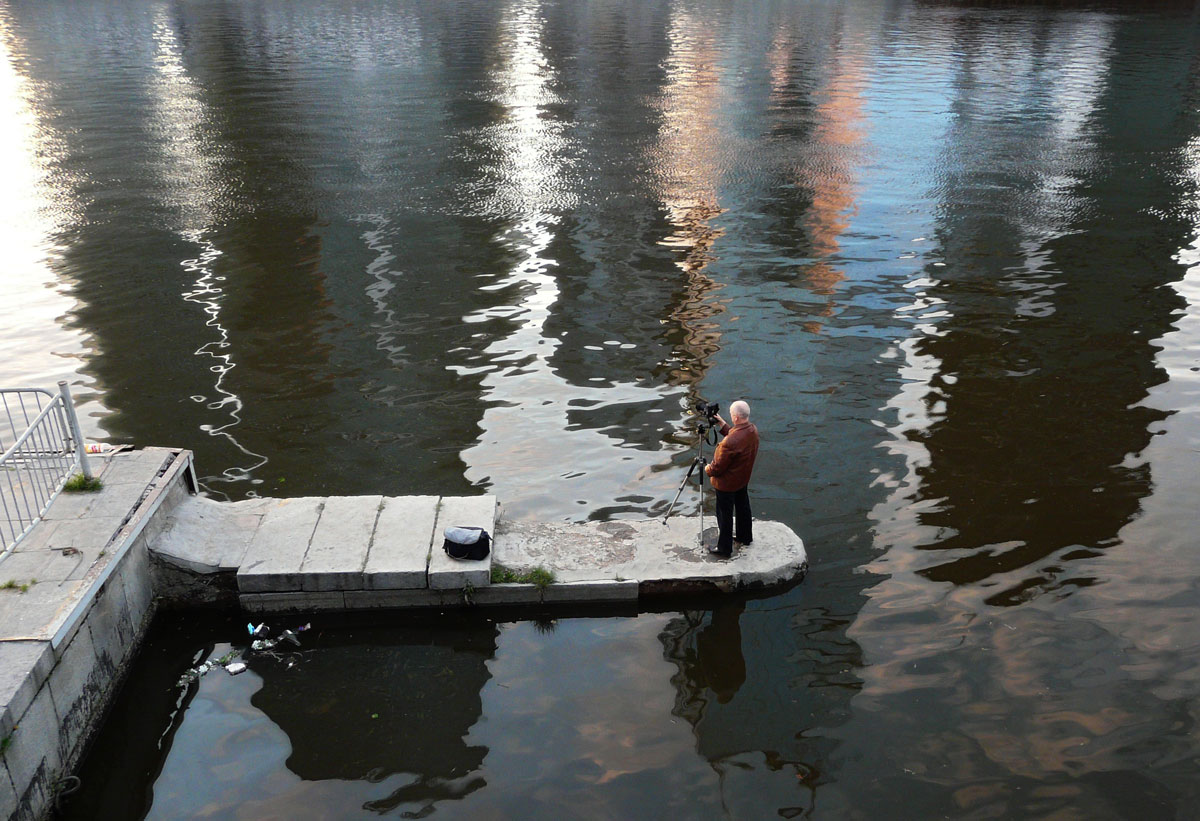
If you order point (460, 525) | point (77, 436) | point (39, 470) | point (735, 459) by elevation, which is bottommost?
point (460, 525)

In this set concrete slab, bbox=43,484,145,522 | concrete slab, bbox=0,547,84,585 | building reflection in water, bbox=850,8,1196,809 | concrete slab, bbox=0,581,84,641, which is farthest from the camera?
concrete slab, bbox=43,484,145,522

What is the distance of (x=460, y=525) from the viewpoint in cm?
1003

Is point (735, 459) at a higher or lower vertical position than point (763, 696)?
higher

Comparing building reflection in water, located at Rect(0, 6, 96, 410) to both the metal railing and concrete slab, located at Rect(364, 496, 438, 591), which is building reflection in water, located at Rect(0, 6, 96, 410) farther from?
concrete slab, located at Rect(364, 496, 438, 591)

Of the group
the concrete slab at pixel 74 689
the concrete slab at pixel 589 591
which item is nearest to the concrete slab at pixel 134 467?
the concrete slab at pixel 74 689

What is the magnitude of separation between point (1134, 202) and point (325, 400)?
62.9ft

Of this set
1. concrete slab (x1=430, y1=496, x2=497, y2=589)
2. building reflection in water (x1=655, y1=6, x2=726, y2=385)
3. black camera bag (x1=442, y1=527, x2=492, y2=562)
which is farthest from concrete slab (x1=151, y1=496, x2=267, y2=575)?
building reflection in water (x1=655, y1=6, x2=726, y2=385)

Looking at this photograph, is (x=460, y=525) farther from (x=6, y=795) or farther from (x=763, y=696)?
(x=6, y=795)

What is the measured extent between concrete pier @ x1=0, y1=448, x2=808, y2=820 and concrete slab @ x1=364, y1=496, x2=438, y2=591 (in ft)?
0.05

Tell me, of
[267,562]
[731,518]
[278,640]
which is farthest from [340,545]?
[731,518]

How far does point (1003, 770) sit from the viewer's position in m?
7.68

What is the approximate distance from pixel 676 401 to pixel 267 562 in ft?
20.3

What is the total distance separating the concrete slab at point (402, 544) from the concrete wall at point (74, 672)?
6.83ft

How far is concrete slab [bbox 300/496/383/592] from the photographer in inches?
365
